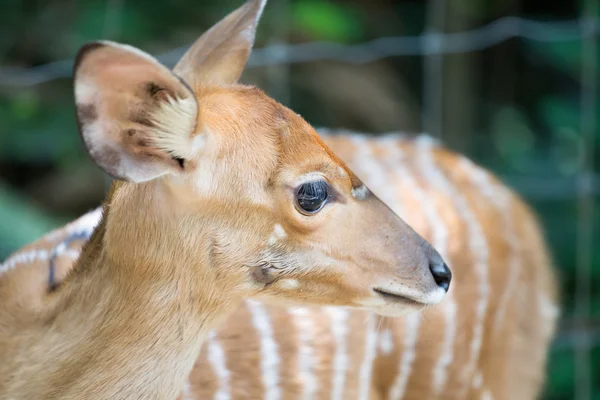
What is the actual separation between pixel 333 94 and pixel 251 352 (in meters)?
3.02

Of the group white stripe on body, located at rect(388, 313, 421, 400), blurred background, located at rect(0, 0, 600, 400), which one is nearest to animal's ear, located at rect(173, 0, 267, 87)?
white stripe on body, located at rect(388, 313, 421, 400)

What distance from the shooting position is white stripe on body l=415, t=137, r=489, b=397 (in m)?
2.62

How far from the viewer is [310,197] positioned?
1.79 metres

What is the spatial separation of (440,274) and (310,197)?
33 cm

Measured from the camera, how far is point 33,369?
1812mm

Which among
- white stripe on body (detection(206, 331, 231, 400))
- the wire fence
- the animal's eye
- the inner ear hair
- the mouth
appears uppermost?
the wire fence

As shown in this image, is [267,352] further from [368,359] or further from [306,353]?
[368,359]

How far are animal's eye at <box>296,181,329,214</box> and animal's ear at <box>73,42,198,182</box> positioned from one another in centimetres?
24

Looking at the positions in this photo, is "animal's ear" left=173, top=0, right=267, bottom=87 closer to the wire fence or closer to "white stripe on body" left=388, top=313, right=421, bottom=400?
"white stripe on body" left=388, top=313, right=421, bottom=400

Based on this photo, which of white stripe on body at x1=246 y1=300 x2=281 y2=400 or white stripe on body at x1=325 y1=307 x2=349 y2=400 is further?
white stripe on body at x1=325 y1=307 x2=349 y2=400

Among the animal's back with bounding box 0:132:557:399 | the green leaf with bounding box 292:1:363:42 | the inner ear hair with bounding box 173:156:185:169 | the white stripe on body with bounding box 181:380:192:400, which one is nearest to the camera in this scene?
the inner ear hair with bounding box 173:156:185:169

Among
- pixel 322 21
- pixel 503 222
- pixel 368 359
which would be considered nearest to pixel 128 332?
pixel 368 359

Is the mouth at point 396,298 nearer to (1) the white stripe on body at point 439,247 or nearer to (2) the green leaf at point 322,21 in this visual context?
(1) the white stripe on body at point 439,247

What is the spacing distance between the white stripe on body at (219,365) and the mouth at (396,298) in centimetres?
44
